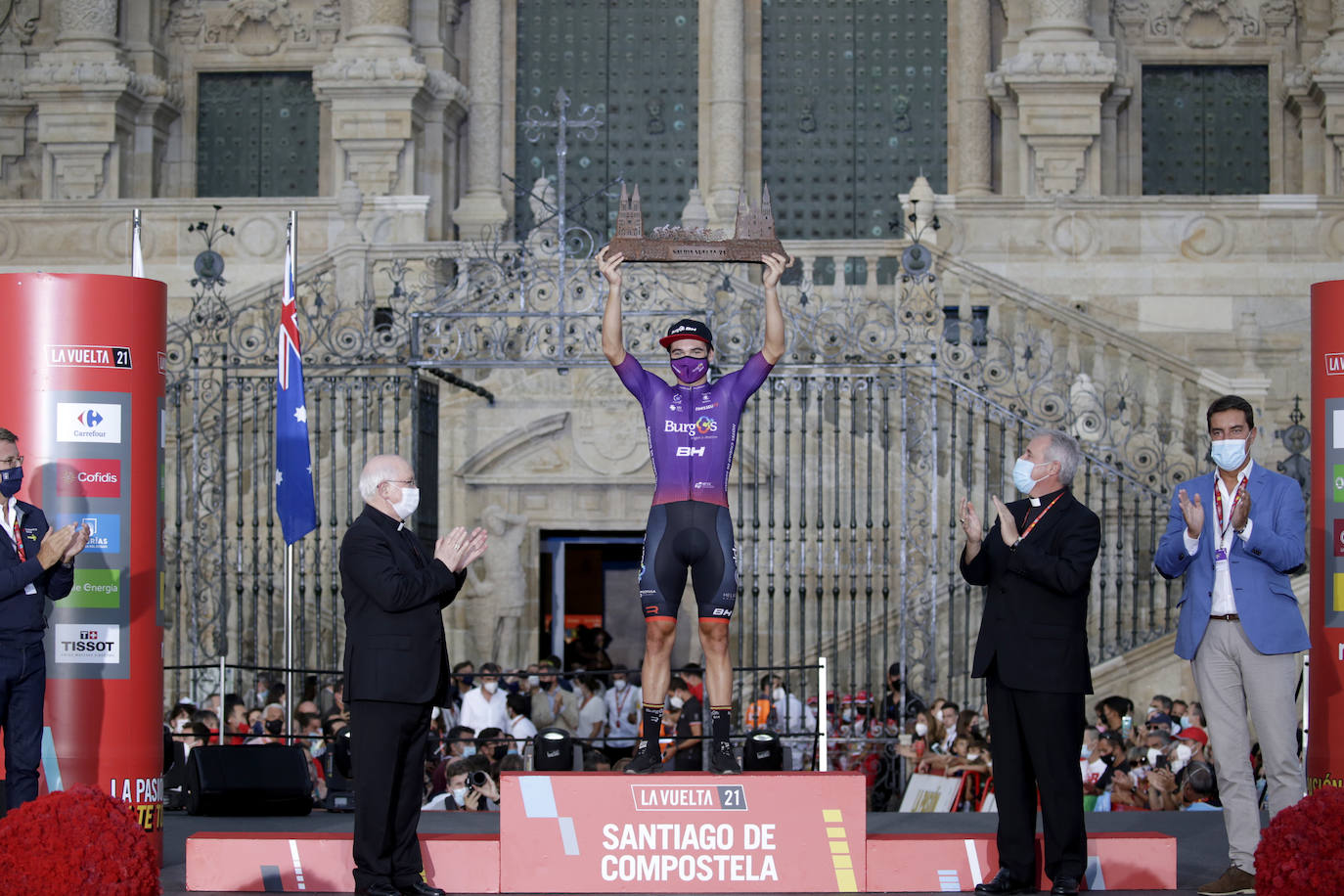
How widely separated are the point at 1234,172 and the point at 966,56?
157 inches

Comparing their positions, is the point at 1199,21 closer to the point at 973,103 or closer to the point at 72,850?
the point at 973,103

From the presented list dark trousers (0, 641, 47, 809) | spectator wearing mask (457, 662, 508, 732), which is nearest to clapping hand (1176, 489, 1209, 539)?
dark trousers (0, 641, 47, 809)

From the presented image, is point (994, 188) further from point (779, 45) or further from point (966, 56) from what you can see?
point (779, 45)

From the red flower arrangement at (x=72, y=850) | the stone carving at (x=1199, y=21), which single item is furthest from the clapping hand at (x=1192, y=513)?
the stone carving at (x=1199, y=21)

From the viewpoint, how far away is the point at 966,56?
24.6 metres

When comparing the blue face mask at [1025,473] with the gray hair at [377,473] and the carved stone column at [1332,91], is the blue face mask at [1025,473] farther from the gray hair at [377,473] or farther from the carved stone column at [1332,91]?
the carved stone column at [1332,91]

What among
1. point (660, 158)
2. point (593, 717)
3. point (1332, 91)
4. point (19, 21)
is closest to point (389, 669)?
point (593, 717)

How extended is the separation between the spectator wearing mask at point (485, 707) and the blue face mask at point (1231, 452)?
705 cm

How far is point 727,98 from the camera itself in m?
24.8

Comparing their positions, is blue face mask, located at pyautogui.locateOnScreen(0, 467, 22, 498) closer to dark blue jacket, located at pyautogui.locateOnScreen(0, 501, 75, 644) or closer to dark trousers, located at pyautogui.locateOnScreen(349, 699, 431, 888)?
dark blue jacket, located at pyautogui.locateOnScreen(0, 501, 75, 644)

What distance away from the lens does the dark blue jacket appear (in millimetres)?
7812

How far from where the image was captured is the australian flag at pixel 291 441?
527 inches

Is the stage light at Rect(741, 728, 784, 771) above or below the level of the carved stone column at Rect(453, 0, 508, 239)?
Answer: below

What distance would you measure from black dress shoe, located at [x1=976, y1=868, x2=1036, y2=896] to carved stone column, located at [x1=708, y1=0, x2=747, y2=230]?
17.4 m
